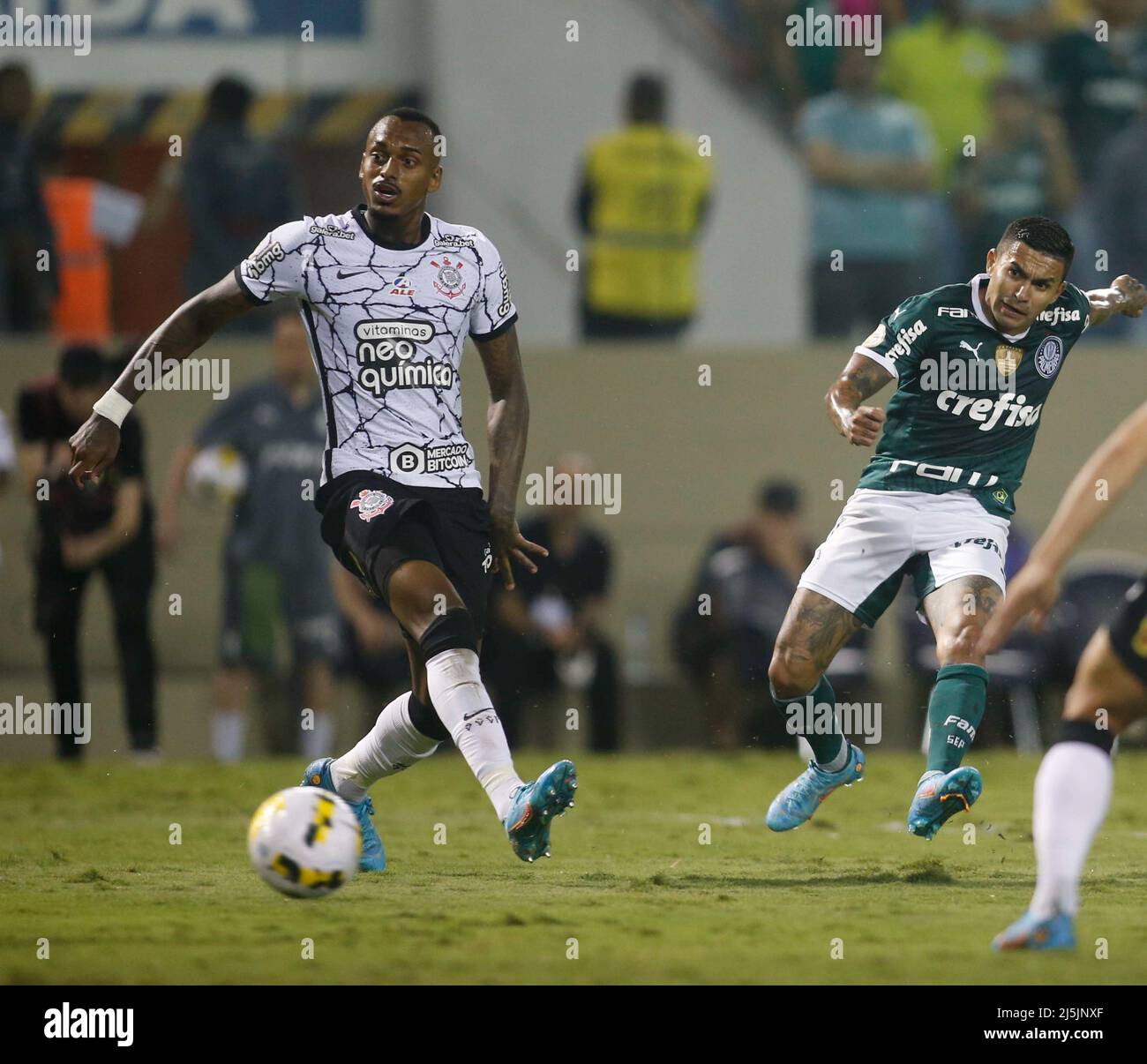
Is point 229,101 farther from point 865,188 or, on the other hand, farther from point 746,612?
point 746,612

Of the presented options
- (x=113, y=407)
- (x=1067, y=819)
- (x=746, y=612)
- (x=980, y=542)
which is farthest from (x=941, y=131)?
(x=1067, y=819)

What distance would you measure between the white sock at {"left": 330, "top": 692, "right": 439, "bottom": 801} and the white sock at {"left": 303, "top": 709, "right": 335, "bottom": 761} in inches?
193

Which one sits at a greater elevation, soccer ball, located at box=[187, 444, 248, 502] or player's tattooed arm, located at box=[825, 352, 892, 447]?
player's tattooed arm, located at box=[825, 352, 892, 447]

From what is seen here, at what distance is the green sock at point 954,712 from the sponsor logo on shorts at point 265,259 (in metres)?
2.92

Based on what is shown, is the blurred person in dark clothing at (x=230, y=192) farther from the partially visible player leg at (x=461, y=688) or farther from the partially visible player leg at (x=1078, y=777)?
the partially visible player leg at (x=1078, y=777)

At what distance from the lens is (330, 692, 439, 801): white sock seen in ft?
24.7

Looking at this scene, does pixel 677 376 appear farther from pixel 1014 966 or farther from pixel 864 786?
pixel 1014 966

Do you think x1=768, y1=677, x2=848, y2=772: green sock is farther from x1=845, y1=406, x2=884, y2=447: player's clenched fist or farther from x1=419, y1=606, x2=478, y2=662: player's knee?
x1=419, y1=606, x2=478, y2=662: player's knee

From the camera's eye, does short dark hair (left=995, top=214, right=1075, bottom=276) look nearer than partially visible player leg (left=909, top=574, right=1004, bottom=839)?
No

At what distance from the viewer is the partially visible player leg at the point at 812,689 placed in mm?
8117

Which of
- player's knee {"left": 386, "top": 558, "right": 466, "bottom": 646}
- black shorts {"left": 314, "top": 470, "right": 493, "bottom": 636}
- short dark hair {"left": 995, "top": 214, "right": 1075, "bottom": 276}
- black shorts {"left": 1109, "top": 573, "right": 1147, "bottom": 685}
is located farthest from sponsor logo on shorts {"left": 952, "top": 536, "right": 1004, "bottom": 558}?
black shorts {"left": 1109, "top": 573, "right": 1147, "bottom": 685}

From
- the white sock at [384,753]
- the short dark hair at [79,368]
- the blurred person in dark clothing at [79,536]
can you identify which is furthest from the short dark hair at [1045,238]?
the short dark hair at [79,368]

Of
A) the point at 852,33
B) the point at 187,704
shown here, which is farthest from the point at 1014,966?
the point at 852,33

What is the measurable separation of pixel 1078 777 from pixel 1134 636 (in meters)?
0.42
